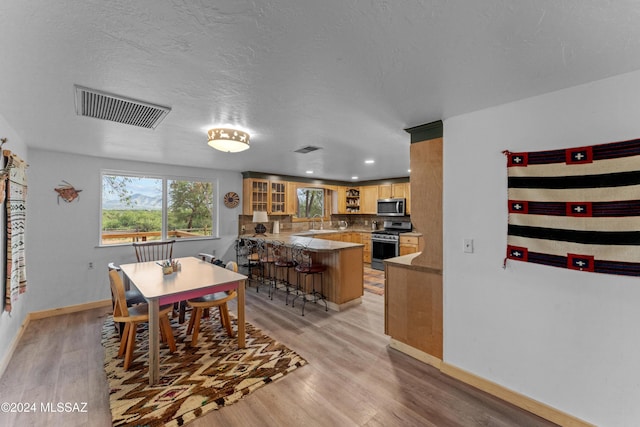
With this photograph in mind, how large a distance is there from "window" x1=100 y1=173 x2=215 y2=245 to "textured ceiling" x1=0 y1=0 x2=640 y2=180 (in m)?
2.07

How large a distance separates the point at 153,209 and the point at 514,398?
5.40 m

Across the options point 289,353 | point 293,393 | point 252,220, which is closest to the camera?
point 293,393

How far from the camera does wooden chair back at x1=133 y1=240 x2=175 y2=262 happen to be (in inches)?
167

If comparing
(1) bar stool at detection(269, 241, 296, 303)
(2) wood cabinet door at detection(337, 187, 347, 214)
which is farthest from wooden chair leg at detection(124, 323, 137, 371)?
(2) wood cabinet door at detection(337, 187, 347, 214)

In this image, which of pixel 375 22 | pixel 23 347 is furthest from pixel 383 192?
pixel 23 347

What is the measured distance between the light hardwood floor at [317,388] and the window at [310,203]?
13.9 ft

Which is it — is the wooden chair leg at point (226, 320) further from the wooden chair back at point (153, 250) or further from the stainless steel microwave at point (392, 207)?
the stainless steel microwave at point (392, 207)

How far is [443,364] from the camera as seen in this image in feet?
7.95

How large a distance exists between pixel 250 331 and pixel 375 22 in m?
3.24


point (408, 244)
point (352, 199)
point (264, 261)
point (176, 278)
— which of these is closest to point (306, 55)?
point (176, 278)

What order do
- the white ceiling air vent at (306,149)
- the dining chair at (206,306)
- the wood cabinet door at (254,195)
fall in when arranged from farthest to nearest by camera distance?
the wood cabinet door at (254,195)
the white ceiling air vent at (306,149)
the dining chair at (206,306)

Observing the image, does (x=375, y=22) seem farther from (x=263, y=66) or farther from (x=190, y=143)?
(x=190, y=143)

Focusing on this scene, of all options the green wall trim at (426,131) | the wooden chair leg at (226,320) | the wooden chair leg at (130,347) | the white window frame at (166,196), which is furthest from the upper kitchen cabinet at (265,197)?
the green wall trim at (426,131)

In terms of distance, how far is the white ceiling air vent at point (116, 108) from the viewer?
1908mm
